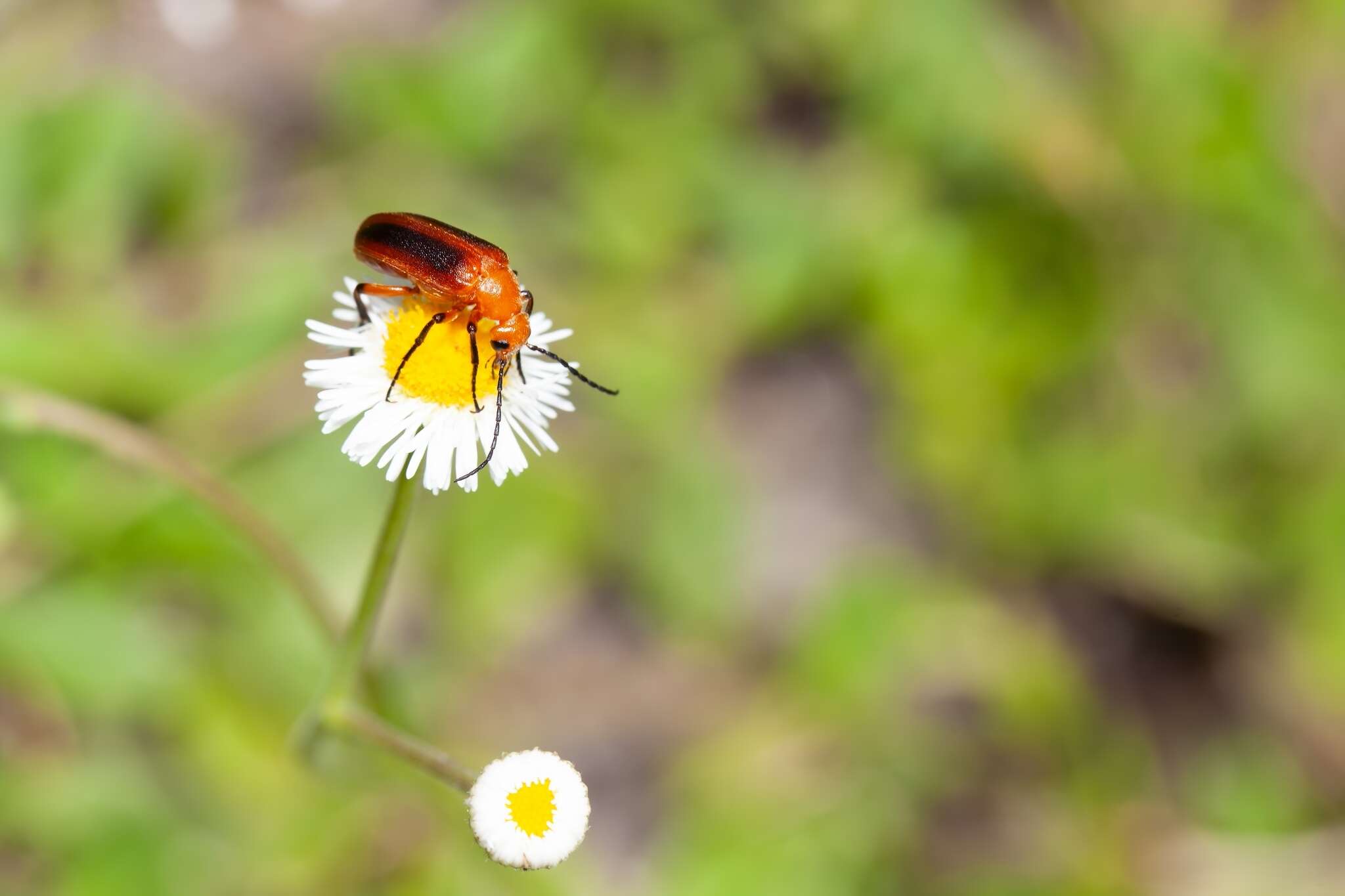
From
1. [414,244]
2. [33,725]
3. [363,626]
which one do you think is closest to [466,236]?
[414,244]

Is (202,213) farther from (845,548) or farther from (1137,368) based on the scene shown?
(1137,368)

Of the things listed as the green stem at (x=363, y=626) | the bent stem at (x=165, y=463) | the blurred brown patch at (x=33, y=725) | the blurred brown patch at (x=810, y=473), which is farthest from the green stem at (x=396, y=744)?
the blurred brown patch at (x=810, y=473)

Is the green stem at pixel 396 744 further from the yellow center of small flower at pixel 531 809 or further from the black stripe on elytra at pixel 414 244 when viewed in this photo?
the black stripe on elytra at pixel 414 244

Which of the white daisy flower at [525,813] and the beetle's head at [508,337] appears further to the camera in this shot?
the beetle's head at [508,337]

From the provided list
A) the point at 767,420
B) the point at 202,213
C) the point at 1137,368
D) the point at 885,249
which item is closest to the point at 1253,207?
the point at 1137,368

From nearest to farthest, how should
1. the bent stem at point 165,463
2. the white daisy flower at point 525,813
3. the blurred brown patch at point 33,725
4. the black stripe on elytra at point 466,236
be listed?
the white daisy flower at point 525,813
the black stripe on elytra at point 466,236
the bent stem at point 165,463
the blurred brown patch at point 33,725
